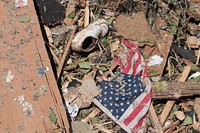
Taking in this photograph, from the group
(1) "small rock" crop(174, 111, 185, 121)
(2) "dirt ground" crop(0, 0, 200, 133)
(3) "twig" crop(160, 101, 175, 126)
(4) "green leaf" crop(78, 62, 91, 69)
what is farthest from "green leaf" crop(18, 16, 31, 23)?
(1) "small rock" crop(174, 111, 185, 121)

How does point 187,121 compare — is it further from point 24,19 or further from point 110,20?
point 24,19

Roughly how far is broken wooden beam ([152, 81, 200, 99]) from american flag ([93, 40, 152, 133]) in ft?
0.29

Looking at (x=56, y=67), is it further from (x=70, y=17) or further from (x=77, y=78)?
(x=70, y=17)

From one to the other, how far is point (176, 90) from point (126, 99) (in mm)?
510

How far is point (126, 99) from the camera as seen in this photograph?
4.77 meters

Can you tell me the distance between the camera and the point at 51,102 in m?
4.31

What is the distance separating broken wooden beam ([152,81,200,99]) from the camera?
4.79 m

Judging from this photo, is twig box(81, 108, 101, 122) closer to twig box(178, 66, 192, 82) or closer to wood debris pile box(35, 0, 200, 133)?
wood debris pile box(35, 0, 200, 133)

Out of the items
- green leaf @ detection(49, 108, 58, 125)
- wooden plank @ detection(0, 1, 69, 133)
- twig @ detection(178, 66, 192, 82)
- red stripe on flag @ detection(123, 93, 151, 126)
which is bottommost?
red stripe on flag @ detection(123, 93, 151, 126)

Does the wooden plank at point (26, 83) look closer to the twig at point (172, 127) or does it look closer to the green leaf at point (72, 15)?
the green leaf at point (72, 15)

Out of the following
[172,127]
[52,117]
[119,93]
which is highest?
[52,117]

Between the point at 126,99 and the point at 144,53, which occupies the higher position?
the point at 144,53

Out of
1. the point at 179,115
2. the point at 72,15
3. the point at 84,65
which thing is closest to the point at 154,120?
the point at 179,115

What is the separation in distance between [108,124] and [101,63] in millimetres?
667
